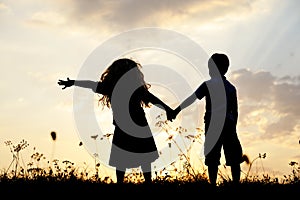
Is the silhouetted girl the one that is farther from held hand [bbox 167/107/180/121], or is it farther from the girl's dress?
held hand [bbox 167/107/180/121]

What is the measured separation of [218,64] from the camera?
813cm

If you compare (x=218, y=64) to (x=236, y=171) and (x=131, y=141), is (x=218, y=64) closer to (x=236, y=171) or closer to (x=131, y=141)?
(x=236, y=171)

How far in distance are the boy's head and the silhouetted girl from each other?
3.88ft

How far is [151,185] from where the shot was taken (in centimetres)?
723

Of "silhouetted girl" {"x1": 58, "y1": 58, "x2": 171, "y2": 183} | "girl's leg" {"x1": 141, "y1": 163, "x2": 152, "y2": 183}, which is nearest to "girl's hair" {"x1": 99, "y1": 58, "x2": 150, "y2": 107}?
"silhouetted girl" {"x1": 58, "y1": 58, "x2": 171, "y2": 183}

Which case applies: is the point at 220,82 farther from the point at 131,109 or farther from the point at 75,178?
the point at 75,178

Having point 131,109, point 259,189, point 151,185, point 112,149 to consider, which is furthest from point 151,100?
point 259,189

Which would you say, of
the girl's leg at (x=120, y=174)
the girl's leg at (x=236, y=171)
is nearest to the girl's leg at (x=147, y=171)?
the girl's leg at (x=120, y=174)

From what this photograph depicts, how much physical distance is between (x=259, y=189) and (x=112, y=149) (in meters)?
2.63

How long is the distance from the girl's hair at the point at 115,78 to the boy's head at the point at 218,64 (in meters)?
1.24

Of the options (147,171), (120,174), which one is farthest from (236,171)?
(120,174)

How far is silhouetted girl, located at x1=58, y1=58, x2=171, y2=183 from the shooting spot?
784 centimetres

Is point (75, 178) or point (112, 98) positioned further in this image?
point (112, 98)

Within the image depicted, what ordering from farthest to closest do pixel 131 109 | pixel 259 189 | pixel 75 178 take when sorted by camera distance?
pixel 131 109
pixel 75 178
pixel 259 189
